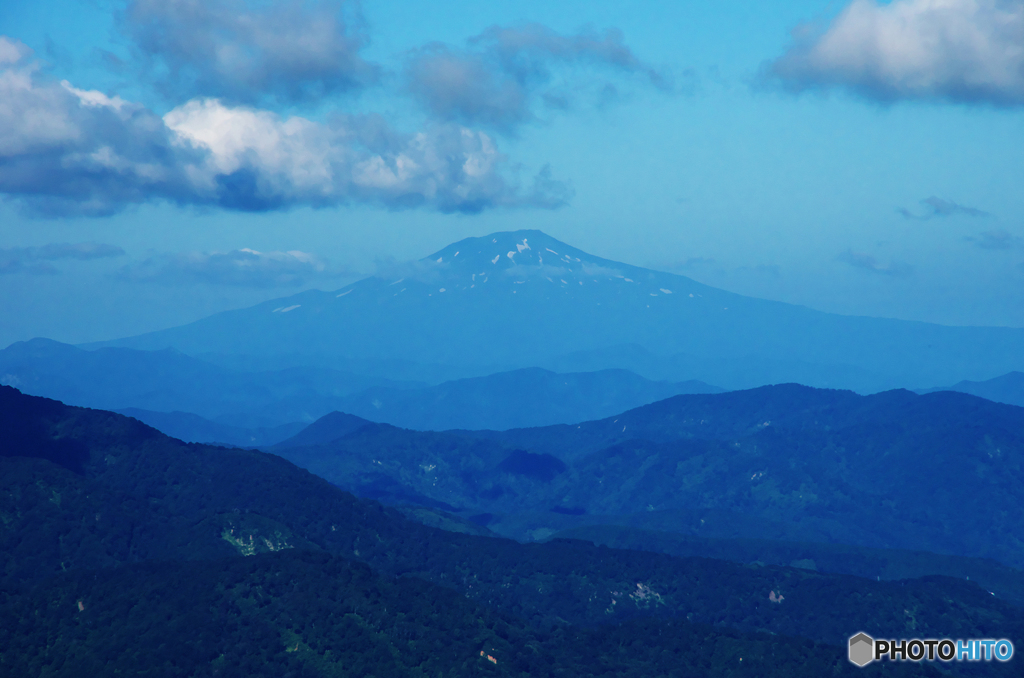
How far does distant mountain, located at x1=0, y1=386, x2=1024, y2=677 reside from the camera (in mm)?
86312

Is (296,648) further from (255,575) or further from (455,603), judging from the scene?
(455,603)

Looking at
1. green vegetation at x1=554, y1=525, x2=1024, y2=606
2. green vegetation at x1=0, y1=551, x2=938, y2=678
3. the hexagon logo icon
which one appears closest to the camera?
green vegetation at x1=0, y1=551, x2=938, y2=678

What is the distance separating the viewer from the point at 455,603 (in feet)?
323

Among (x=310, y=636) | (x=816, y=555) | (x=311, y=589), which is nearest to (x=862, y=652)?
(x=310, y=636)

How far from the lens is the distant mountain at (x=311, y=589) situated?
283ft

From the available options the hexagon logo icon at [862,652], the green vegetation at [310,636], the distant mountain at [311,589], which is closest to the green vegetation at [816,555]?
the distant mountain at [311,589]

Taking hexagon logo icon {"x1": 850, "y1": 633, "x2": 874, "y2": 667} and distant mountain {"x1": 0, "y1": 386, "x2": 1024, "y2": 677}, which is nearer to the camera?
distant mountain {"x1": 0, "y1": 386, "x2": 1024, "y2": 677}

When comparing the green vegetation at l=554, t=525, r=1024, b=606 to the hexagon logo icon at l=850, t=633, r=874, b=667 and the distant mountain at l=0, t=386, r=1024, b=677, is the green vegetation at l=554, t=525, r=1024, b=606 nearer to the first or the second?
the distant mountain at l=0, t=386, r=1024, b=677

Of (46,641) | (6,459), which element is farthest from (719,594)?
(6,459)

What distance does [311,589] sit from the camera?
94.2 metres

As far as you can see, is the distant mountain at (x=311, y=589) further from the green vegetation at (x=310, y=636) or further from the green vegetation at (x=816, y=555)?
the green vegetation at (x=816, y=555)

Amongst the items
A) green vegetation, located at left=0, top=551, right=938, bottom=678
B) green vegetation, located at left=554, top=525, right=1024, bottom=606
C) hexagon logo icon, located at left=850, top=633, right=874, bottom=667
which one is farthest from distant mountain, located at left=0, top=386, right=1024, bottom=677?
green vegetation, located at left=554, top=525, right=1024, bottom=606

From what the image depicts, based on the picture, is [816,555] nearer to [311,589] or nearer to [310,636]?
[311,589]

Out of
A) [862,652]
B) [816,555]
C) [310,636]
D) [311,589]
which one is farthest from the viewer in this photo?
[816,555]
